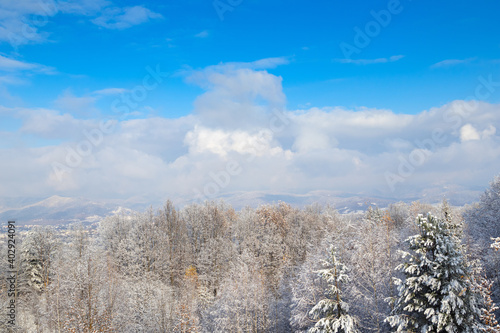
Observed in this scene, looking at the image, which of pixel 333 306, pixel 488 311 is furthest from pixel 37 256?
pixel 488 311

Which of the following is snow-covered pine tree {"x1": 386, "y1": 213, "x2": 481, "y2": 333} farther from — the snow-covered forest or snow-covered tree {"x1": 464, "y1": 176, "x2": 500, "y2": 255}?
snow-covered tree {"x1": 464, "y1": 176, "x2": 500, "y2": 255}

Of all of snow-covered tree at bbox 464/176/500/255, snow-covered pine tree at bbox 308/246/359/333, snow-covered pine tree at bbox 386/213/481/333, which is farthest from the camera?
snow-covered tree at bbox 464/176/500/255

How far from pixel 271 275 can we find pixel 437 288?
2721 cm

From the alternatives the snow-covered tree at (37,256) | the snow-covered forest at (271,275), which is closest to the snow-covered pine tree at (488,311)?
the snow-covered forest at (271,275)

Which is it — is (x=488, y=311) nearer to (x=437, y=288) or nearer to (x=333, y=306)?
(x=437, y=288)

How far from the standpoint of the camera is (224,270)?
46.6 m

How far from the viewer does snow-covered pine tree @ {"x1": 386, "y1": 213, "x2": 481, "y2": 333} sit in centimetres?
1492

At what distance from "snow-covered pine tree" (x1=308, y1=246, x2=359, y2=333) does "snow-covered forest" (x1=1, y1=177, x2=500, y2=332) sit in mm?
79

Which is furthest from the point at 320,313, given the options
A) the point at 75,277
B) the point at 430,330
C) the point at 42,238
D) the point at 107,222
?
the point at 107,222

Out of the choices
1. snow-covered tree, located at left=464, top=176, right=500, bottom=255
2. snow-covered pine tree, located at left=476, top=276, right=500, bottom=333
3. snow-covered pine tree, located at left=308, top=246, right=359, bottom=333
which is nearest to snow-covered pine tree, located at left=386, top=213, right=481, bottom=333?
snow-covered pine tree, located at left=308, top=246, right=359, bottom=333

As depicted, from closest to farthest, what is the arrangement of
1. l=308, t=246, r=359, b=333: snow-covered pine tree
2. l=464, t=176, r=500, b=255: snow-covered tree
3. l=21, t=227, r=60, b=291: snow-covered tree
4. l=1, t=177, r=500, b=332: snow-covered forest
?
l=1, t=177, r=500, b=332: snow-covered forest → l=308, t=246, r=359, b=333: snow-covered pine tree → l=464, t=176, r=500, b=255: snow-covered tree → l=21, t=227, r=60, b=291: snow-covered tree

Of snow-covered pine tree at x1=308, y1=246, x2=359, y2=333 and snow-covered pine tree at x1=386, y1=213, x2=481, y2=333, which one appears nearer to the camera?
snow-covered pine tree at x1=386, y1=213, x2=481, y2=333

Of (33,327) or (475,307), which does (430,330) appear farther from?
(33,327)

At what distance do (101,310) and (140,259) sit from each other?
20.6 m
